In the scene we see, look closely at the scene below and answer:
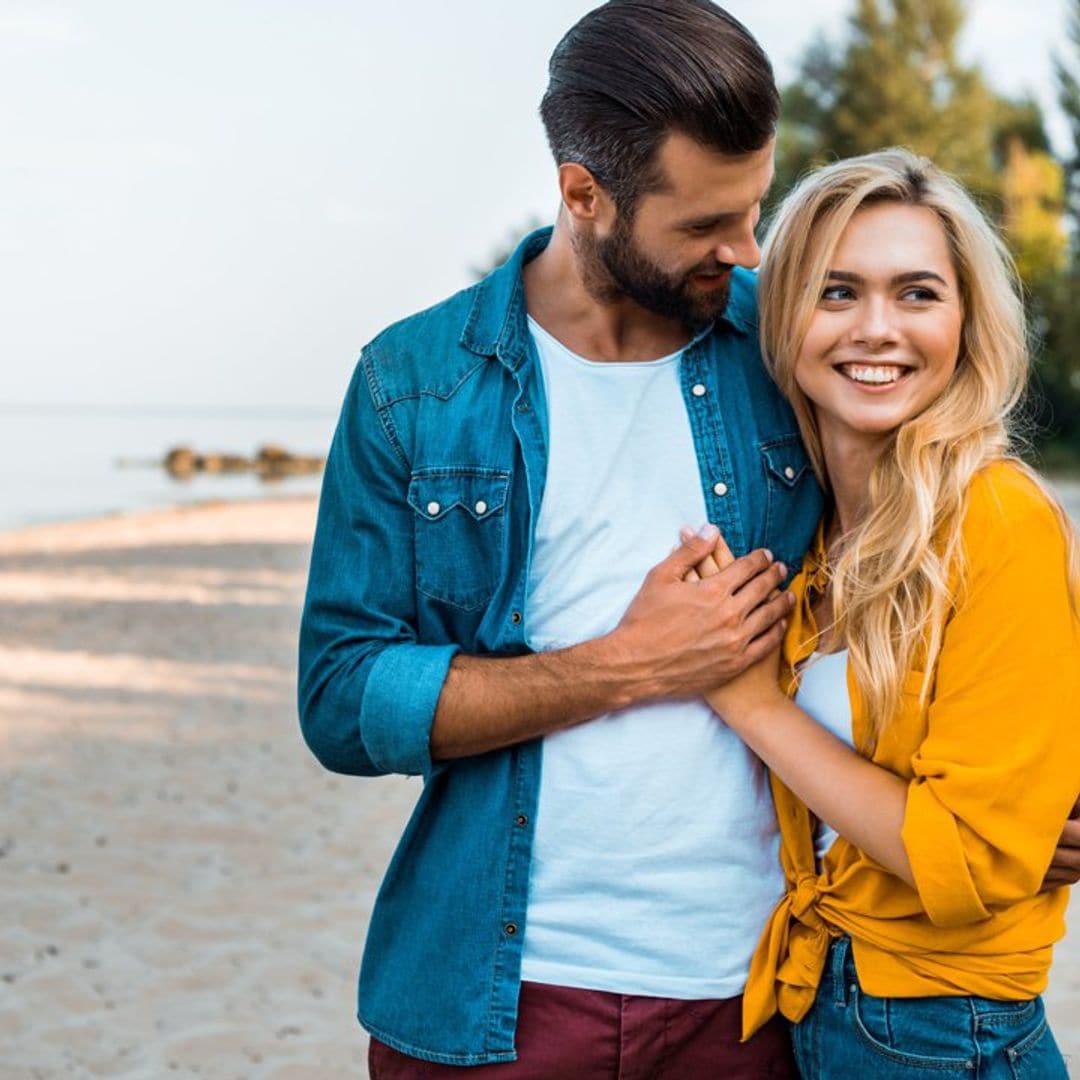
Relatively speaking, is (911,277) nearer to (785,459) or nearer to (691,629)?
(785,459)

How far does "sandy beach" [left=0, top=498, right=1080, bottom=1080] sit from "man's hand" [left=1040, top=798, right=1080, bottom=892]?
10.7 feet

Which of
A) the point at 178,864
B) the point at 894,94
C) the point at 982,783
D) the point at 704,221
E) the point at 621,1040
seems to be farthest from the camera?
the point at 894,94

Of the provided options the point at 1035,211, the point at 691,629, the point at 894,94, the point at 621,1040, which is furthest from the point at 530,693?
the point at 894,94

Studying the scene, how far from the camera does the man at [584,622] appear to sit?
2143 millimetres

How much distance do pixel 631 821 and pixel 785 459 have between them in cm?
59

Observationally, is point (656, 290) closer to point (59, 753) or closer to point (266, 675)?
point (59, 753)

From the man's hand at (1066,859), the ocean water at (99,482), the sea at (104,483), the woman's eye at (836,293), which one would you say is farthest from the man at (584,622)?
the ocean water at (99,482)

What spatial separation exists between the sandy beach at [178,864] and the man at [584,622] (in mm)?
2887

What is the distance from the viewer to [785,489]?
91.7 inches

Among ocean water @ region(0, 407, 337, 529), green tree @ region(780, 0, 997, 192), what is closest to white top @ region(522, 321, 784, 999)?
ocean water @ region(0, 407, 337, 529)

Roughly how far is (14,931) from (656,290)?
463cm

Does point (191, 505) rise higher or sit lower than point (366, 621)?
lower

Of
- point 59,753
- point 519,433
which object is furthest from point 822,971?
point 59,753

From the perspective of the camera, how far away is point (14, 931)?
19.4ft
